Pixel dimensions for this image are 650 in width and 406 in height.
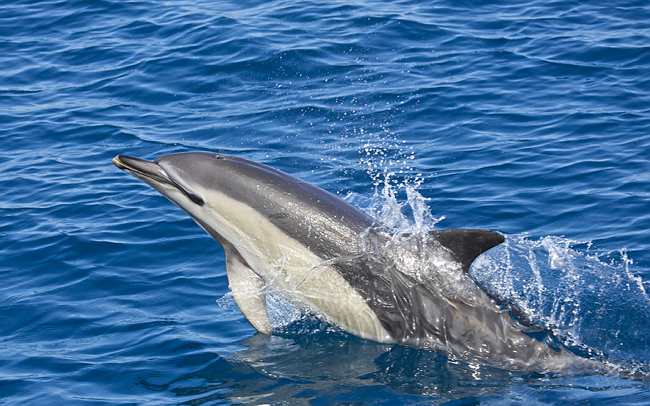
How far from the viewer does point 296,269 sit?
10.3 meters

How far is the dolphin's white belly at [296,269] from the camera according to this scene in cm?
1021

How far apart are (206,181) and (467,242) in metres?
2.32

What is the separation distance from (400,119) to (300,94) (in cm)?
180

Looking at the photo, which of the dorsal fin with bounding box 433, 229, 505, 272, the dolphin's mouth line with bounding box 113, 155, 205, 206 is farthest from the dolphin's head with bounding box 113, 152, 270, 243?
the dorsal fin with bounding box 433, 229, 505, 272

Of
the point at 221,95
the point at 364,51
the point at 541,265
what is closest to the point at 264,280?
the point at 541,265

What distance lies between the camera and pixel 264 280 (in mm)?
10664

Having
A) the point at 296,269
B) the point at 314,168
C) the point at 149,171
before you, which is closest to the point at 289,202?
the point at 296,269

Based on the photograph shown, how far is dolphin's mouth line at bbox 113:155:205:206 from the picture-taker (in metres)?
10.4

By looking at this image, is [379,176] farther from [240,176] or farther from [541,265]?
[240,176]

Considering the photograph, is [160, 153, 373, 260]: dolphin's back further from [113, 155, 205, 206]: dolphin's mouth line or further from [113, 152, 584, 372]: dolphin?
[113, 155, 205, 206]: dolphin's mouth line

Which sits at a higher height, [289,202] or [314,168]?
[289,202]

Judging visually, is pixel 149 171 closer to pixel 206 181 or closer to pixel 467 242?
pixel 206 181

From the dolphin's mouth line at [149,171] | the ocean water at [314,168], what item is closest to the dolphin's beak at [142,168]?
the dolphin's mouth line at [149,171]

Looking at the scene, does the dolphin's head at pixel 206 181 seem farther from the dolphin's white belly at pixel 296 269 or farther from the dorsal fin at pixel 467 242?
the dorsal fin at pixel 467 242
